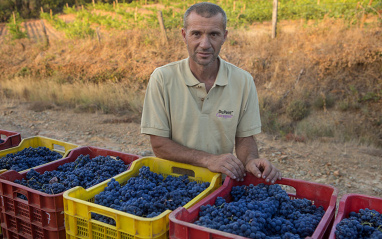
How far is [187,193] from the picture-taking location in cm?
216

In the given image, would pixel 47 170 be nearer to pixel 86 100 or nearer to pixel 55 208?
pixel 55 208

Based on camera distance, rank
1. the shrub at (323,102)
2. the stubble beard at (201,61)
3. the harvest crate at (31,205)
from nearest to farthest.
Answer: the harvest crate at (31,205) < the stubble beard at (201,61) < the shrub at (323,102)

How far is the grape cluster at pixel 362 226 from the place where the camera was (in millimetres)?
1594

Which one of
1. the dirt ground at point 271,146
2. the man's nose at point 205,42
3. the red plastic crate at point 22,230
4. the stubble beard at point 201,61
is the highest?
the man's nose at point 205,42

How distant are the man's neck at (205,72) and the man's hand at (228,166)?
62 centimetres

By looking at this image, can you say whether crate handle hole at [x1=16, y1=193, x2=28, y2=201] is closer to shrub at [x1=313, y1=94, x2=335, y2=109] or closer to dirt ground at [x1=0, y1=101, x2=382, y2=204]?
dirt ground at [x1=0, y1=101, x2=382, y2=204]

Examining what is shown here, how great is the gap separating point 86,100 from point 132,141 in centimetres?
382

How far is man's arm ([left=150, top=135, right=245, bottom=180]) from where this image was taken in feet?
7.55

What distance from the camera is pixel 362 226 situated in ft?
5.52

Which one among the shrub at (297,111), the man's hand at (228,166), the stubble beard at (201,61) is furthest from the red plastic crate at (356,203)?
the shrub at (297,111)

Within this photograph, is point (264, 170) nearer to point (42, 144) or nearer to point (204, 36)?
point (204, 36)

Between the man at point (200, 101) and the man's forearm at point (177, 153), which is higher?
the man at point (200, 101)

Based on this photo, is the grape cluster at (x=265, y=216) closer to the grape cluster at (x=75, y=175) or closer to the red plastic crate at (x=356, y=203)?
the red plastic crate at (x=356, y=203)

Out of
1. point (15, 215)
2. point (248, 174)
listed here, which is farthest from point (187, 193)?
point (15, 215)
